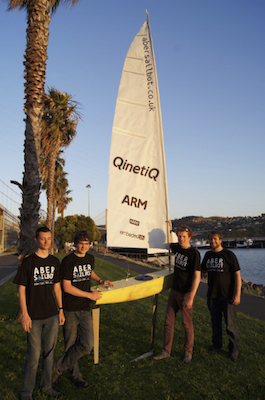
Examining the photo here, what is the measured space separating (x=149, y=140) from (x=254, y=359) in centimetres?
450

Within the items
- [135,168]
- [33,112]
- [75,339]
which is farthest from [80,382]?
[33,112]

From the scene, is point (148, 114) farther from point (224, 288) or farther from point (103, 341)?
point (103, 341)

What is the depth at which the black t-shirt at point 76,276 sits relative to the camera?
384 centimetres

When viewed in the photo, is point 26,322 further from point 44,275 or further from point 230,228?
point 230,228

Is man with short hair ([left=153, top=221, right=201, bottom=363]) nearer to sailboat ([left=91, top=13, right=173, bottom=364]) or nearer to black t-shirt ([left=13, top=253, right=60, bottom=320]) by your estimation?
sailboat ([left=91, top=13, right=173, bottom=364])

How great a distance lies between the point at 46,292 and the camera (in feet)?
11.6

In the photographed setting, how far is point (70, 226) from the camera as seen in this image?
A: 4162 cm

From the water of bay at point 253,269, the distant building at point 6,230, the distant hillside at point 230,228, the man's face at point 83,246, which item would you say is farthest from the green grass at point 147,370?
the distant hillside at point 230,228

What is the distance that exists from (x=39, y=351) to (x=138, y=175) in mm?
3544

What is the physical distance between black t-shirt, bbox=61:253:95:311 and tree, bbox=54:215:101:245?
37.1 metres

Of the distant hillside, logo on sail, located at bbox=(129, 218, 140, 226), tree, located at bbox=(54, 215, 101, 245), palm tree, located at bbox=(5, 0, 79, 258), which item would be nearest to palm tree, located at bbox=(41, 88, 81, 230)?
palm tree, located at bbox=(5, 0, 79, 258)

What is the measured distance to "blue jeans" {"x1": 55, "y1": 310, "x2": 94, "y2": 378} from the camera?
12.4 ft

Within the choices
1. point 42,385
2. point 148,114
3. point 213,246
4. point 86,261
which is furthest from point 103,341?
point 148,114

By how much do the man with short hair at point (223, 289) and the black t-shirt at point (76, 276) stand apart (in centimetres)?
234
